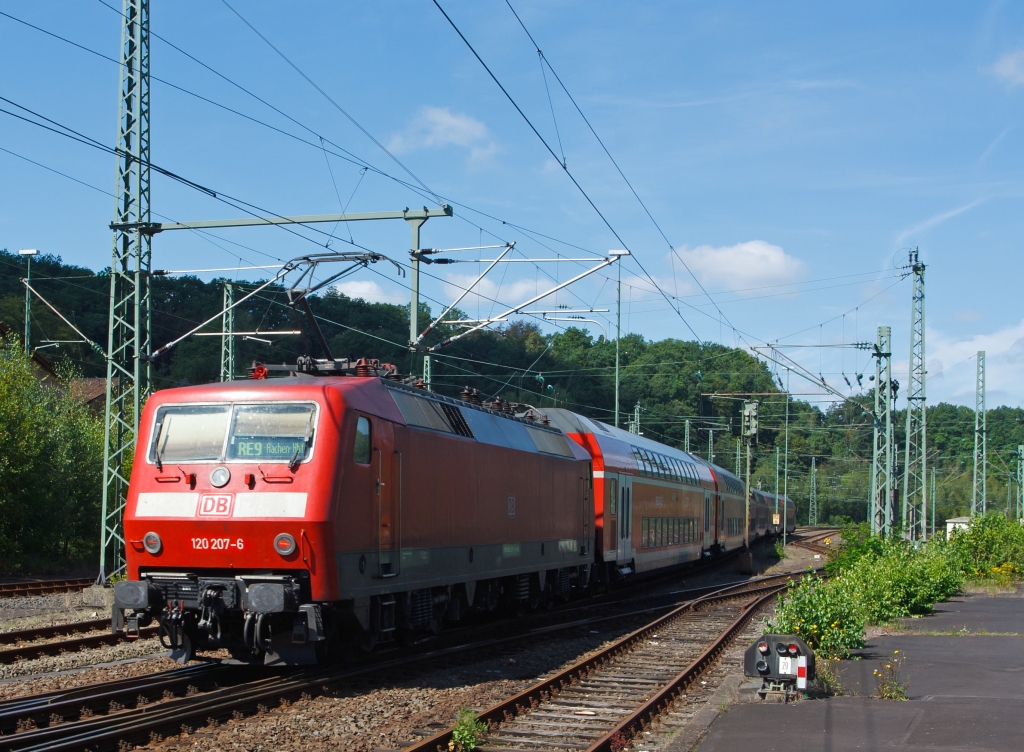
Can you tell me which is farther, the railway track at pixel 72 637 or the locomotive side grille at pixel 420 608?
the locomotive side grille at pixel 420 608

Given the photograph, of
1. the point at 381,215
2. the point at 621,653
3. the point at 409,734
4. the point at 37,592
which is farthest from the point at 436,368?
the point at 409,734

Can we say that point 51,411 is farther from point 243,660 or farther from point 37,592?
point 243,660

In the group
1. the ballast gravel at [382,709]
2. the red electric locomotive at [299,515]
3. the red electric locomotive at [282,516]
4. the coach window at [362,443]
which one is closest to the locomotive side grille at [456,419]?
the red electric locomotive at [299,515]

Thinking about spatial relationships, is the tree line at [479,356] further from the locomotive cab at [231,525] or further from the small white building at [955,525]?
the locomotive cab at [231,525]

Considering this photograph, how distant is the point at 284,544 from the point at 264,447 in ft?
3.79

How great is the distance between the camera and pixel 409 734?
9352 millimetres

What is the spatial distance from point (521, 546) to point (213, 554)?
7300 millimetres

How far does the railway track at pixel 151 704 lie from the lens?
8.45m

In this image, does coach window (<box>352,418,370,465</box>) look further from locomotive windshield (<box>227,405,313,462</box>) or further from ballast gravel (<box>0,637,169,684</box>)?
ballast gravel (<box>0,637,169,684</box>)

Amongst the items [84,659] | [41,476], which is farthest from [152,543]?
[41,476]

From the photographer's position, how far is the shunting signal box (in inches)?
420

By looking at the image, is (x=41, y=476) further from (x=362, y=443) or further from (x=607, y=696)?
(x=607, y=696)

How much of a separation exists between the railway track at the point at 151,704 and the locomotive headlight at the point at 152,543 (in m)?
1.36

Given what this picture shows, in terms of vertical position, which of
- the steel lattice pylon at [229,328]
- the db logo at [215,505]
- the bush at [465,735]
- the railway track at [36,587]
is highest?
the steel lattice pylon at [229,328]
